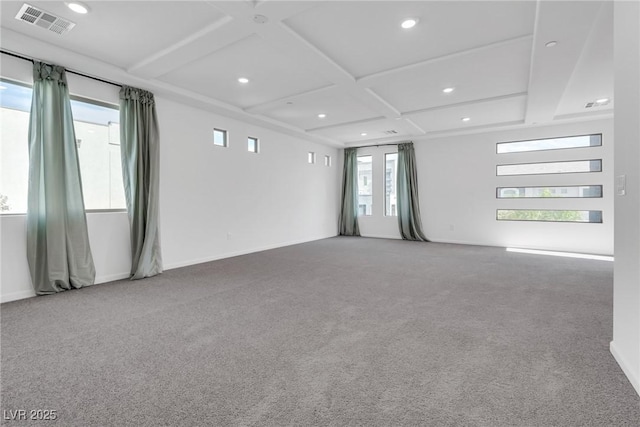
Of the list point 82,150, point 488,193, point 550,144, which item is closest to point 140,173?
point 82,150

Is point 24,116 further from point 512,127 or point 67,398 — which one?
point 512,127

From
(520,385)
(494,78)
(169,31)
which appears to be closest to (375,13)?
(169,31)

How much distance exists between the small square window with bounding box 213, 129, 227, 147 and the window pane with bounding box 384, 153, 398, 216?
4726mm

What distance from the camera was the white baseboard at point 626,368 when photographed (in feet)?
5.43

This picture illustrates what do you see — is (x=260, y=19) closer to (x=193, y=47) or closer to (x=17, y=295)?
(x=193, y=47)

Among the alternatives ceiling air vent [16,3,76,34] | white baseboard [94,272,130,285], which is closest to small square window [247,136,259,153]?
white baseboard [94,272,130,285]

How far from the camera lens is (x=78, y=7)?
263cm

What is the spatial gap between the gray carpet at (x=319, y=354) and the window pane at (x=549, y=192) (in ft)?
10.4

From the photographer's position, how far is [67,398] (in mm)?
1617

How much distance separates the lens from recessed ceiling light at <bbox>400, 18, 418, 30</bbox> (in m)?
2.79

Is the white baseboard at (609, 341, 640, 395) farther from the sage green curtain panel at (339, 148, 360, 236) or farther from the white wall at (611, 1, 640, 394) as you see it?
the sage green curtain panel at (339, 148, 360, 236)

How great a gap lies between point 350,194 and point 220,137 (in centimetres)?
434

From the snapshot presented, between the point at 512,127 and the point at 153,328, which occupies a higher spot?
the point at 512,127

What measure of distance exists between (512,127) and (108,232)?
7.81 metres
